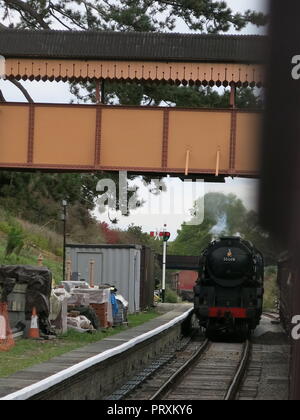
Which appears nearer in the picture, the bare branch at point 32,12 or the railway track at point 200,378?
the railway track at point 200,378

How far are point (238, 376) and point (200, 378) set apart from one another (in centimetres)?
87

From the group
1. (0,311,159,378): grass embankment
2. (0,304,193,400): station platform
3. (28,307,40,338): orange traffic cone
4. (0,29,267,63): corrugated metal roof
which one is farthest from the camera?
(28,307,40,338): orange traffic cone

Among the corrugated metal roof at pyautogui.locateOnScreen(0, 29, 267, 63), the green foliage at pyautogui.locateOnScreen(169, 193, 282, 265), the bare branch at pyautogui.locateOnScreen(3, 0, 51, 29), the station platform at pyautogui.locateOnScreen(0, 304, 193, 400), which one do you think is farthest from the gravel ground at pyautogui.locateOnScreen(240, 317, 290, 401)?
the bare branch at pyautogui.locateOnScreen(3, 0, 51, 29)

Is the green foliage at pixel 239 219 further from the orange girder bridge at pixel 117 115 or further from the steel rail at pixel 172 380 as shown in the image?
the orange girder bridge at pixel 117 115

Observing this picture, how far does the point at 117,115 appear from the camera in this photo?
676 inches

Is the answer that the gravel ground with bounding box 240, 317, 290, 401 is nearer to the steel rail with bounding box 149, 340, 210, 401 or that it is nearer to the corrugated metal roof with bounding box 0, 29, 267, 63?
the steel rail with bounding box 149, 340, 210, 401

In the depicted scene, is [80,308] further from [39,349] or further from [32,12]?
[32,12]

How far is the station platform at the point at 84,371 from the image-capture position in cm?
897

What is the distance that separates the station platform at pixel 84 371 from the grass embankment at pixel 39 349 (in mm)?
363

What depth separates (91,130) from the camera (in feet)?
56.5

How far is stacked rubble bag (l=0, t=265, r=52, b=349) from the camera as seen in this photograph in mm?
16781

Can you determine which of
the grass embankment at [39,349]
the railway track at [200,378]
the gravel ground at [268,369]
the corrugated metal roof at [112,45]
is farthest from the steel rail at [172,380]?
the corrugated metal roof at [112,45]

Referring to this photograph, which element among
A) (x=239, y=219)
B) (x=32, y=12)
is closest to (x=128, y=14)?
(x=32, y=12)

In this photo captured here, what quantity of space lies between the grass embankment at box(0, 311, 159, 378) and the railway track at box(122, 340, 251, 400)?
1.81 m
